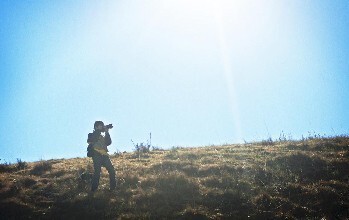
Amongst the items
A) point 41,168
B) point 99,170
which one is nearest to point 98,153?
point 99,170

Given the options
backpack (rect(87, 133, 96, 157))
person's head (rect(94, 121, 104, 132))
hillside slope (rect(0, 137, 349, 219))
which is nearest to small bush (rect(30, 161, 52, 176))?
hillside slope (rect(0, 137, 349, 219))

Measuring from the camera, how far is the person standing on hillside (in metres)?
13.7

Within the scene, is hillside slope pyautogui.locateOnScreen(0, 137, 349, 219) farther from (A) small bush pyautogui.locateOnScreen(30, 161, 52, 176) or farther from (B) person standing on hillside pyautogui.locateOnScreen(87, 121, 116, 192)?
(B) person standing on hillside pyautogui.locateOnScreen(87, 121, 116, 192)

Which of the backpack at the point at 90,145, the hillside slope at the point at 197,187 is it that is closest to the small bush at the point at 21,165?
the hillside slope at the point at 197,187

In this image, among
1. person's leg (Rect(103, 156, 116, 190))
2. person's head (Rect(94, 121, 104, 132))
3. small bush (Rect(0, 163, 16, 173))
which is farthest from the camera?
small bush (Rect(0, 163, 16, 173))

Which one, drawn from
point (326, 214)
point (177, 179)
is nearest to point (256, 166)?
point (177, 179)

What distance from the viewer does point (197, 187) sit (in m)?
13.6

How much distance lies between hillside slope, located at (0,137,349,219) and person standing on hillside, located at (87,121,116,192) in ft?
1.48

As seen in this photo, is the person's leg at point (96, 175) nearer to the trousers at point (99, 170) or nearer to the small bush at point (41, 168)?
the trousers at point (99, 170)

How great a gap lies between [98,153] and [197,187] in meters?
3.80

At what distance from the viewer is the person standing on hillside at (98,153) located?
44.9ft

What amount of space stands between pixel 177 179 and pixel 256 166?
3.41 m

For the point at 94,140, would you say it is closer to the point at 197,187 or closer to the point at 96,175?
the point at 96,175

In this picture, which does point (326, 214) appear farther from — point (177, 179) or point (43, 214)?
point (43, 214)
